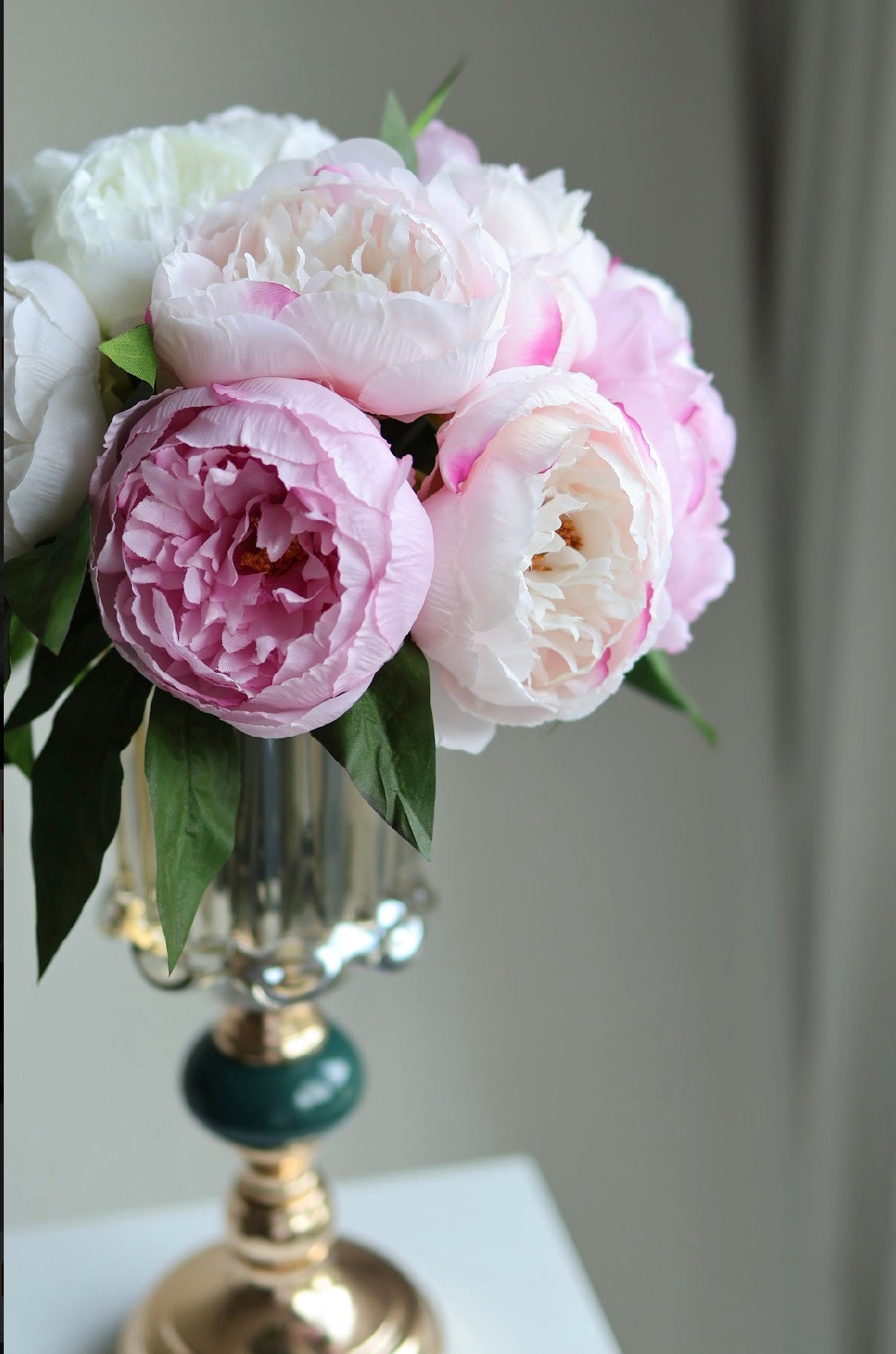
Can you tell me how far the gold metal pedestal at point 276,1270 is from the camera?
74cm

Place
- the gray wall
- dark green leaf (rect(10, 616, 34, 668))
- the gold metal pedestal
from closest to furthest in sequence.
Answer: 1. dark green leaf (rect(10, 616, 34, 668))
2. the gold metal pedestal
3. the gray wall

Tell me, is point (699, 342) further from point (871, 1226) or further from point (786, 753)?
point (871, 1226)

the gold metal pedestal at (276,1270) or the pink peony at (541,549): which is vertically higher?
the pink peony at (541,549)

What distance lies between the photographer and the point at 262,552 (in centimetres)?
45

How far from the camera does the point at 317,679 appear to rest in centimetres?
44

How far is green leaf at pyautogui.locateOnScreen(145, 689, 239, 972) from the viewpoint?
0.50 m

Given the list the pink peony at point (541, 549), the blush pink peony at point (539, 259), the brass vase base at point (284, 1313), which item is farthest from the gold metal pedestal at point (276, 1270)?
the blush pink peony at point (539, 259)

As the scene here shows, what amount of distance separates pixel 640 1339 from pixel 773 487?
815 mm

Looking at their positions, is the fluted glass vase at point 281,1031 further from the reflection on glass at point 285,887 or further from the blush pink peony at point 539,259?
the blush pink peony at point 539,259

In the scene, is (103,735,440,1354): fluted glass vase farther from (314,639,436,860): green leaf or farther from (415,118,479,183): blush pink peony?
(415,118,479,183): blush pink peony

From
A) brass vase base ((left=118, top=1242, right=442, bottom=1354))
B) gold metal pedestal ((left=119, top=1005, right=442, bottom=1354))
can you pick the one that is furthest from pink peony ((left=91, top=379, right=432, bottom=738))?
brass vase base ((left=118, top=1242, right=442, bottom=1354))

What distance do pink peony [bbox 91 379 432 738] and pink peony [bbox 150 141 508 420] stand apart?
0.06 ft

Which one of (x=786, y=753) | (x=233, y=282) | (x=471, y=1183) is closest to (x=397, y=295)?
(x=233, y=282)

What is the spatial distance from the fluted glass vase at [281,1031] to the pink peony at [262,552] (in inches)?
5.6
